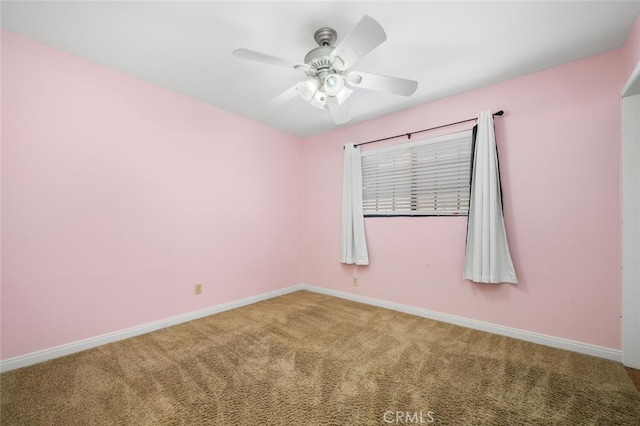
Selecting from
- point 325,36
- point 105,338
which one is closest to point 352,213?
point 325,36

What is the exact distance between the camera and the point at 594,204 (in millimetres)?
2145

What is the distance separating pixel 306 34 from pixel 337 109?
0.57 metres

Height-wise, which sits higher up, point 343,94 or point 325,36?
point 325,36

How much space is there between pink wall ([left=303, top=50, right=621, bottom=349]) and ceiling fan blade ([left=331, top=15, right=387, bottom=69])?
1743 millimetres

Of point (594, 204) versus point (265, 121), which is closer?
point (594, 204)

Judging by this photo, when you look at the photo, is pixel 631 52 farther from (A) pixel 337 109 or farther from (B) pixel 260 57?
(B) pixel 260 57

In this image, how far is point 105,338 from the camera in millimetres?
2295

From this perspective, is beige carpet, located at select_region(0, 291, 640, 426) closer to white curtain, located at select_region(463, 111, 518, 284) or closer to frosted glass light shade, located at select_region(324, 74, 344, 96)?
white curtain, located at select_region(463, 111, 518, 284)

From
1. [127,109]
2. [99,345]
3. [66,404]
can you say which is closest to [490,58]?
[127,109]

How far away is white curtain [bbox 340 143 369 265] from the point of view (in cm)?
350

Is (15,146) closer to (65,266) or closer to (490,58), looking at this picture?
(65,266)

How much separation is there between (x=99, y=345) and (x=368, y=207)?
308 cm

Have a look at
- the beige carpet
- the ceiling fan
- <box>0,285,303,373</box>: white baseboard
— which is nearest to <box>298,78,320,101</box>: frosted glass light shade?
the ceiling fan

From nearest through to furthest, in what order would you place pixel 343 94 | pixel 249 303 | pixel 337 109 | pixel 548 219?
pixel 343 94 < pixel 337 109 < pixel 548 219 < pixel 249 303
